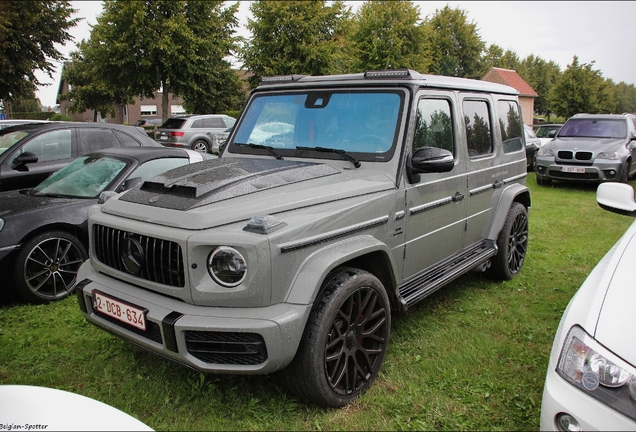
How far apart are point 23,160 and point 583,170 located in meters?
11.3

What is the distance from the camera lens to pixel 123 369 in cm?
345

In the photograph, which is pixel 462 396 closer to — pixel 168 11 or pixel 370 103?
pixel 370 103

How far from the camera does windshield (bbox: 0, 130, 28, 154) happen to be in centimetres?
671

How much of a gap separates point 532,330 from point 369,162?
204cm

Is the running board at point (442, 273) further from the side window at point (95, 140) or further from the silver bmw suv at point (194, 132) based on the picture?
the silver bmw suv at point (194, 132)

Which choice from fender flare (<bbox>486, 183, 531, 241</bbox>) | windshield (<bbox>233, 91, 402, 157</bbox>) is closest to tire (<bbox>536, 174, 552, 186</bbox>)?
fender flare (<bbox>486, 183, 531, 241</bbox>)

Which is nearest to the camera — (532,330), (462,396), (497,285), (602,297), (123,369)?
(602,297)

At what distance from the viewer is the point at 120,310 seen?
2824mm

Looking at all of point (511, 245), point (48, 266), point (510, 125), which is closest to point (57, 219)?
point (48, 266)

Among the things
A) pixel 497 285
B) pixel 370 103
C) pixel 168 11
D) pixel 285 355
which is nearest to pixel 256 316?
pixel 285 355

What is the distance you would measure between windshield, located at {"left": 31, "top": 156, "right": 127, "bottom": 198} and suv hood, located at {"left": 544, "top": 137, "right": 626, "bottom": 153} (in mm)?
10508

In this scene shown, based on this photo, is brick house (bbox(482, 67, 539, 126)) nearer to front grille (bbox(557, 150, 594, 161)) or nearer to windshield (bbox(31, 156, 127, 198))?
front grille (bbox(557, 150, 594, 161))

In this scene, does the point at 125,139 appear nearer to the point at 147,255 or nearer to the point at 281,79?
the point at 281,79

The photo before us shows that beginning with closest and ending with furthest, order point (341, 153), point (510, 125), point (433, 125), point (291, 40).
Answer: point (341, 153) → point (433, 125) → point (510, 125) → point (291, 40)
